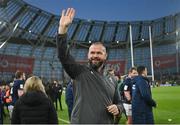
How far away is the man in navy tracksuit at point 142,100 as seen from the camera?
9195 millimetres

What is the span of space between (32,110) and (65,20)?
212 centimetres

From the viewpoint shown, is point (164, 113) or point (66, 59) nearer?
point (66, 59)

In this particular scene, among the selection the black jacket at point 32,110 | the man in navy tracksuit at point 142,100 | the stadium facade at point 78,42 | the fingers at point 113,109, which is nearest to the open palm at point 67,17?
the fingers at point 113,109

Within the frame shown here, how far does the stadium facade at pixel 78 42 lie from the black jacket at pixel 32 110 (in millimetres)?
57633

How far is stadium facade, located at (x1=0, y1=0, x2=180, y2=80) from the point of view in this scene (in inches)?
2638

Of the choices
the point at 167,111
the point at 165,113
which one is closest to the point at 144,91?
the point at 165,113

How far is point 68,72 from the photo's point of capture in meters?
4.34

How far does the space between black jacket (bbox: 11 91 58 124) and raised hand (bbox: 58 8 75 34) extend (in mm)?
2006

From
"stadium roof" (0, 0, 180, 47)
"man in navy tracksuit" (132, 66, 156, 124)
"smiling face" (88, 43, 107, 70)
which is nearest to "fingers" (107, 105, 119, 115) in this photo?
"smiling face" (88, 43, 107, 70)

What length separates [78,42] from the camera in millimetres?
76312

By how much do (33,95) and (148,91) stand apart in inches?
149

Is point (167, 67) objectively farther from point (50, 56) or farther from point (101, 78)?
point (101, 78)

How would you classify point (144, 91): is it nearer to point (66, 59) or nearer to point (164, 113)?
point (66, 59)

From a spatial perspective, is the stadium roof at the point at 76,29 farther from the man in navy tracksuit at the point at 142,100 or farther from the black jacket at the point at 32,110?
the black jacket at the point at 32,110
